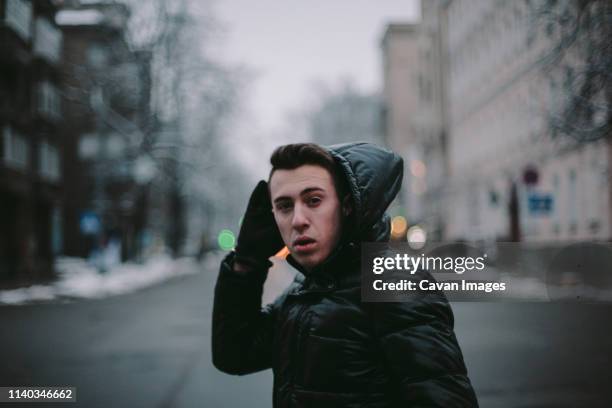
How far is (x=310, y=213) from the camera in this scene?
1955 millimetres

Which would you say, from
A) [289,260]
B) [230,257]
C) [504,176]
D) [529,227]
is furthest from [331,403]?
[504,176]

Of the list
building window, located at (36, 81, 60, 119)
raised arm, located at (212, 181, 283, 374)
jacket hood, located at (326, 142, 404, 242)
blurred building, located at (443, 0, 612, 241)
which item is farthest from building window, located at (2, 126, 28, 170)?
jacket hood, located at (326, 142, 404, 242)

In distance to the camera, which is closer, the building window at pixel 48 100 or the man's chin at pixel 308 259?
the man's chin at pixel 308 259

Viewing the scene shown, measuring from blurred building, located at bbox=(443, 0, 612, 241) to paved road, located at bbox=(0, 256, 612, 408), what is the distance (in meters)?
4.59

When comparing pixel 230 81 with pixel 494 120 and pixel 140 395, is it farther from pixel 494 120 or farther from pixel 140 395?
pixel 140 395

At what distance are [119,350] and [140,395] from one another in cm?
316

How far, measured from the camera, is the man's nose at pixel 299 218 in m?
1.93

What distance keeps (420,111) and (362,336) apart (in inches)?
2305

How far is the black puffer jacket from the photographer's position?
1732 millimetres

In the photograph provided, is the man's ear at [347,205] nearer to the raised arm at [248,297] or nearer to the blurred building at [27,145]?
the raised arm at [248,297]

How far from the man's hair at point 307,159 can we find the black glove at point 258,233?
0.63 feet

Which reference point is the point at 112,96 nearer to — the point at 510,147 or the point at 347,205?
the point at 510,147

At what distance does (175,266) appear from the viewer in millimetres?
39688

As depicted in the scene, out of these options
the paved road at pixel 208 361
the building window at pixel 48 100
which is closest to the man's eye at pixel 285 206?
the paved road at pixel 208 361
